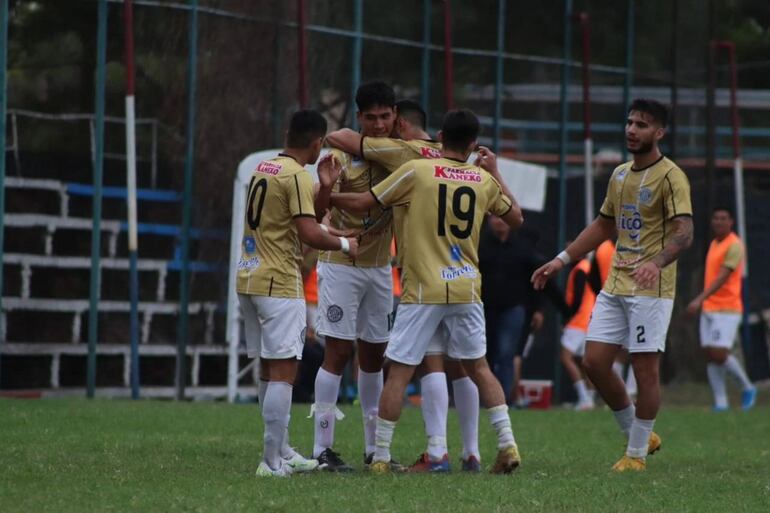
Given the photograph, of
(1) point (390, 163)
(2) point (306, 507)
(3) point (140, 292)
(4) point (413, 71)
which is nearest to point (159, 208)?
(3) point (140, 292)

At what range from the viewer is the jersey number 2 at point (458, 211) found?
9.38 m

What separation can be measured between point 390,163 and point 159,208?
795 centimetres

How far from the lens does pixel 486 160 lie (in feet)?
32.2

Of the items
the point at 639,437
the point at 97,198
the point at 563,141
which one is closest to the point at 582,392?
the point at 563,141

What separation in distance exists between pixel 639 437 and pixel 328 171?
108 inches

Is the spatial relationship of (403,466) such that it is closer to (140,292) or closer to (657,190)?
(657,190)

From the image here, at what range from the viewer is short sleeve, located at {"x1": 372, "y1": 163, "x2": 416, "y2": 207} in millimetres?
9328

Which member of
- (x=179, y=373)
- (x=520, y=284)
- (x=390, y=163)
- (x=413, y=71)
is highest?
(x=413, y=71)

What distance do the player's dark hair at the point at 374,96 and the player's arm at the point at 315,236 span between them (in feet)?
3.39

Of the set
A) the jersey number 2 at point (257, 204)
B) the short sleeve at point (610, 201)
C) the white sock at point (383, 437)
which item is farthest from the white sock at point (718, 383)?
the jersey number 2 at point (257, 204)

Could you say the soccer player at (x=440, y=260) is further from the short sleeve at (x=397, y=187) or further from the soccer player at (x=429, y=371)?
the soccer player at (x=429, y=371)

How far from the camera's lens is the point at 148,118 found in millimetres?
17062

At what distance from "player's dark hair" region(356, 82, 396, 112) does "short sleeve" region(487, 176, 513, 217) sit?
79 cm

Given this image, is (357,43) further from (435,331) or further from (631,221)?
(435,331)
